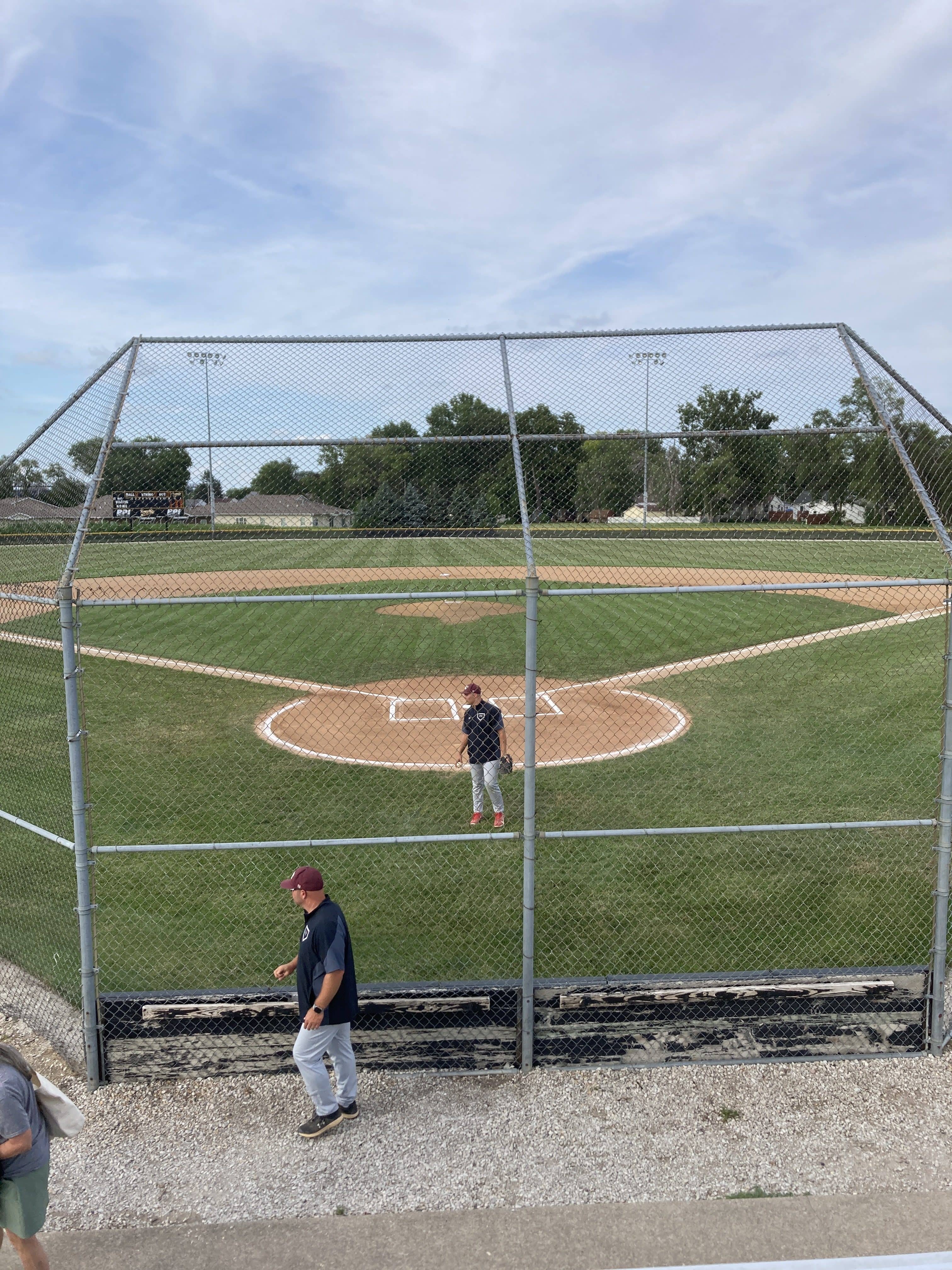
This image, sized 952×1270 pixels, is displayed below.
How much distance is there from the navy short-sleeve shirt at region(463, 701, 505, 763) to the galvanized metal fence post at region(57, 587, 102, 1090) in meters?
4.48

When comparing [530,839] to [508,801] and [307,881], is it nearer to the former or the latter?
[307,881]

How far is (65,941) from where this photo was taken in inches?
294

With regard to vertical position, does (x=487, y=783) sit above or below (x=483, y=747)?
below

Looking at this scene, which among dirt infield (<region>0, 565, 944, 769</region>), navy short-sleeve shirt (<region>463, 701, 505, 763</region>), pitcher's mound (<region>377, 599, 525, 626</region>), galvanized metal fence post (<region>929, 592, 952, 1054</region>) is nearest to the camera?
galvanized metal fence post (<region>929, 592, 952, 1054</region>)

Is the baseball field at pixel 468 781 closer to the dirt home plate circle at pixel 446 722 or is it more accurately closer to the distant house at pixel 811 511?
the dirt home plate circle at pixel 446 722

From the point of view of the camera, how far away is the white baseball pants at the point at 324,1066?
5.20 m

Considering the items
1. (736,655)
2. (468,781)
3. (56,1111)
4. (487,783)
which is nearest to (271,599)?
(56,1111)

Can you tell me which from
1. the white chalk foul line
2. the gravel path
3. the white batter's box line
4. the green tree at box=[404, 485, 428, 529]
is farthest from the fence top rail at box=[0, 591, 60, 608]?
the white chalk foul line

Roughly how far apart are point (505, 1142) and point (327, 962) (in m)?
1.49

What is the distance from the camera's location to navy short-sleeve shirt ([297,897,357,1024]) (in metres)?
5.16

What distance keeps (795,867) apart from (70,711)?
680cm

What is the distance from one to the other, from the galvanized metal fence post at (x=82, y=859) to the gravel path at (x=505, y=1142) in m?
0.36

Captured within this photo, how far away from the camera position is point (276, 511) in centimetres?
649

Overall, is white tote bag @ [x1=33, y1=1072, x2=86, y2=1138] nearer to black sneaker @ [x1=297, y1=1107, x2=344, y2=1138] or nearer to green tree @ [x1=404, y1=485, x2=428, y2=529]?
black sneaker @ [x1=297, y1=1107, x2=344, y2=1138]
